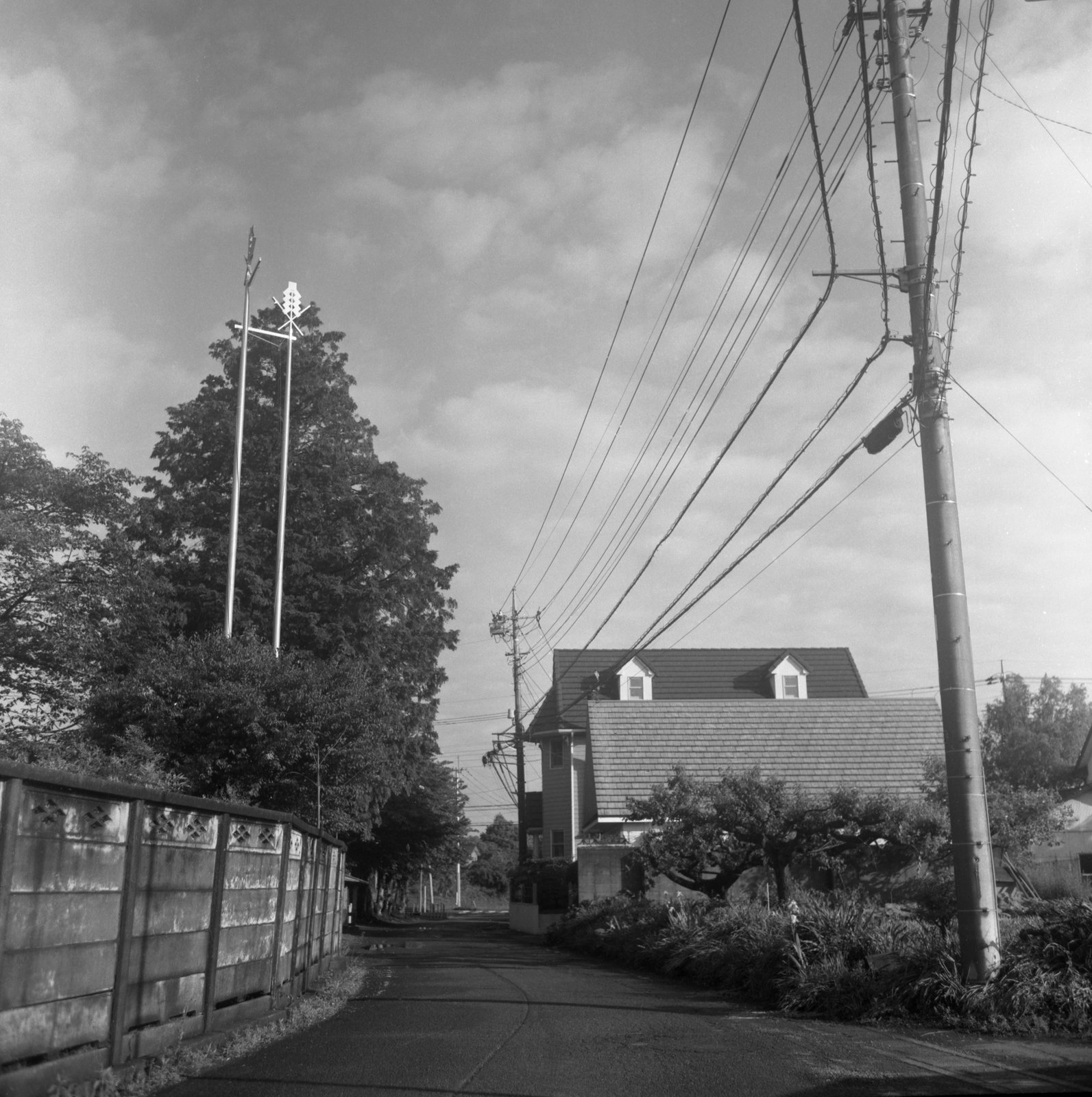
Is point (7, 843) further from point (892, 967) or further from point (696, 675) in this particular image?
point (696, 675)

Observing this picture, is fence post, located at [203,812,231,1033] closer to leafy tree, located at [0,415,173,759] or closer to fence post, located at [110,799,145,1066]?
fence post, located at [110,799,145,1066]

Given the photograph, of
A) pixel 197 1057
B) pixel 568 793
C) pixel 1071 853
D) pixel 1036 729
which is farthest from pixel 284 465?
pixel 1036 729

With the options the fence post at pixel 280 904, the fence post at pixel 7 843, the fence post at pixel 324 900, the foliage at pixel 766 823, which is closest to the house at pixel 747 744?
the foliage at pixel 766 823

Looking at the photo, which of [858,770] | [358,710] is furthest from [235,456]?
[858,770]

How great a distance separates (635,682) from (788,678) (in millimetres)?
6012

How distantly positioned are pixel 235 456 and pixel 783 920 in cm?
2123

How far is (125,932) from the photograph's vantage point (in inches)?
293

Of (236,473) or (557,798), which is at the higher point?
(236,473)

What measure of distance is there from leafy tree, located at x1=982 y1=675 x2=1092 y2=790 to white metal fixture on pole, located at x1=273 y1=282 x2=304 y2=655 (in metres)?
36.2

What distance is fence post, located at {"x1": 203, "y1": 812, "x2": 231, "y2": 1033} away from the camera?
9.25m

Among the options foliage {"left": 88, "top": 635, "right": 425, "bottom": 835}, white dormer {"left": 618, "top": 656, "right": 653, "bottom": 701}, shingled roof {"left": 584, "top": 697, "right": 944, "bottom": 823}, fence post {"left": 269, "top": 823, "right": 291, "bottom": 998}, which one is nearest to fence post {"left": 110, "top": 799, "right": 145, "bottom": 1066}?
fence post {"left": 269, "top": 823, "right": 291, "bottom": 998}

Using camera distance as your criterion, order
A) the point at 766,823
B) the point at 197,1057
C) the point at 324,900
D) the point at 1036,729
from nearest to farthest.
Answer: the point at 197,1057
the point at 324,900
the point at 766,823
the point at 1036,729

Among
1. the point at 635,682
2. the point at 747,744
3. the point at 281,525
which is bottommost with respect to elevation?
the point at 747,744

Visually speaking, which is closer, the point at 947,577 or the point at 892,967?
the point at 892,967
